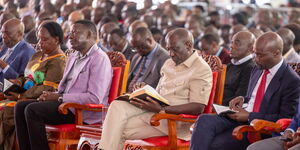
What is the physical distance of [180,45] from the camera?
550cm

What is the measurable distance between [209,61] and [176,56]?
35cm

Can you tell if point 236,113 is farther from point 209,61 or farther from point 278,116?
point 209,61

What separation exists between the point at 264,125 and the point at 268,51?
2.12 ft

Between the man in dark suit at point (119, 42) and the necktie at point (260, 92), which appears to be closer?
the necktie at point (260, 92)

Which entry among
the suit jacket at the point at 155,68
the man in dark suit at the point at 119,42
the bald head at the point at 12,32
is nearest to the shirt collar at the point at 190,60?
the suit jacket at the point at 155,68

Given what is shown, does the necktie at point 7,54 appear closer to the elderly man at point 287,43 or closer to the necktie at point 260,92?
the elderly man at point 287,43

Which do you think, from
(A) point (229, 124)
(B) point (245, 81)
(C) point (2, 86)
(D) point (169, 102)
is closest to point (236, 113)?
(A) point (229, 124)

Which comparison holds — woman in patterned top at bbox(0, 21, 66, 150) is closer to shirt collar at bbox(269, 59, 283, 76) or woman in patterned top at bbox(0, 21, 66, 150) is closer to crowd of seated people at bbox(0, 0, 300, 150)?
crowd of seated people at bbox(0, 0, 300, 150)

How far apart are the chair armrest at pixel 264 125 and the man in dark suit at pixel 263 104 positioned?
0.49ft

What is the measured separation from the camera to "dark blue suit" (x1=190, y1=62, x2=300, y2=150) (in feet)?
15.5

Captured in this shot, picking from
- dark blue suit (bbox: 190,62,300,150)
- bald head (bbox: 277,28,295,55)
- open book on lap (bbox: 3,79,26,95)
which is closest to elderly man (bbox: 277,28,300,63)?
bald head (bbox: 277,28,295,55)

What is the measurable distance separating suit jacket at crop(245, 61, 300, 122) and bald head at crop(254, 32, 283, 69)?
8 centimetres

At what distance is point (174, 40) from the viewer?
18.1 feet

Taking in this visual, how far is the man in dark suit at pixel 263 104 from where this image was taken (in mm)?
4727
